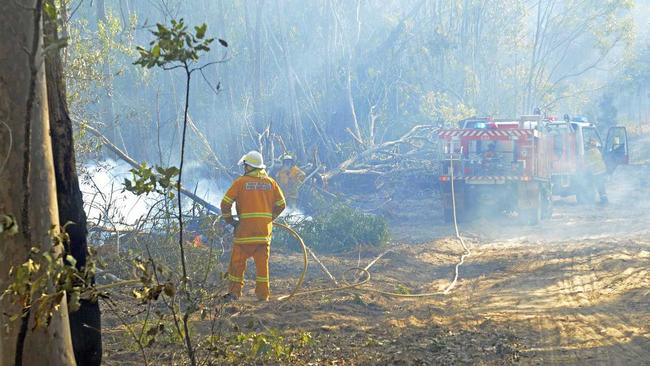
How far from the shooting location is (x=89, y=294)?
168 inches

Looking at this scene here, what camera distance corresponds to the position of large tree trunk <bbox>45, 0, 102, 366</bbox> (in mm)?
5098

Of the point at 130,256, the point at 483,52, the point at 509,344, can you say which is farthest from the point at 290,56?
the point at 509,344

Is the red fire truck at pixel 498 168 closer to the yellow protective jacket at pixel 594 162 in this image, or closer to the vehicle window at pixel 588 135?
the vehicle window at pixel 588 135

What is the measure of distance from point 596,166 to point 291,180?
11.0 metres

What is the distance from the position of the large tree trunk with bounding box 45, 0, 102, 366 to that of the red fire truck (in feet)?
45.5

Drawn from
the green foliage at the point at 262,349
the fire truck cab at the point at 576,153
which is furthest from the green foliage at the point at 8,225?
the fire truck cab at the point at 576,153

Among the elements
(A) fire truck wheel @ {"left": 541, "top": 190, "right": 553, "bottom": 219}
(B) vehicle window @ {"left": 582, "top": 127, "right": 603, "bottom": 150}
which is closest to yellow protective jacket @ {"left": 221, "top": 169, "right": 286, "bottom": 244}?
(A) fire truck wheel @ {"left": 541, "top": 190, "right": 553, "bottom": 219}

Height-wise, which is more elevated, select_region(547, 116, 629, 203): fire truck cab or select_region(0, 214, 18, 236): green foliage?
select_region(547, 116, 629, 203): fire truck cab

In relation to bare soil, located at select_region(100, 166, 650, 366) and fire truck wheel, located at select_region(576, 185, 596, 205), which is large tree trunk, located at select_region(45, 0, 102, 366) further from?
fire truck wheel, located at select_region(576, 185, 596, 205)

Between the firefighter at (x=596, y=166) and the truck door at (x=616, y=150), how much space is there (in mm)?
605

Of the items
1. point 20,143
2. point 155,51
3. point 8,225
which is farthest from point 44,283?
point 155,51

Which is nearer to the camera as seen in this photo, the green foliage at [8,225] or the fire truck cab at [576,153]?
the green foliage at [8,225]

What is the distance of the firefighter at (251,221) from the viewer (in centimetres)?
959

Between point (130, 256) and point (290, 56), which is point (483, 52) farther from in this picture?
point (130, 256)
